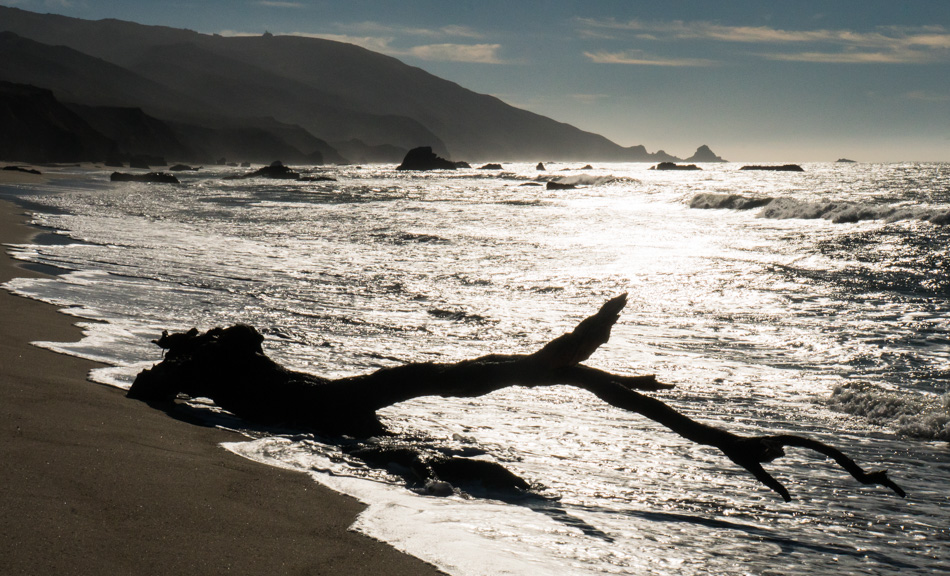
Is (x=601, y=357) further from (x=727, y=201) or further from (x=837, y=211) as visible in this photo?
(x=727, y=201)

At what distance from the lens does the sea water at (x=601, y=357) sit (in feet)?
13.7

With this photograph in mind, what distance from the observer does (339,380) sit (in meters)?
5.84

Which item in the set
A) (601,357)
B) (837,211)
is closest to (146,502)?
(601,357)

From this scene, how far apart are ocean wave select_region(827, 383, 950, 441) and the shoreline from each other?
4799 mm

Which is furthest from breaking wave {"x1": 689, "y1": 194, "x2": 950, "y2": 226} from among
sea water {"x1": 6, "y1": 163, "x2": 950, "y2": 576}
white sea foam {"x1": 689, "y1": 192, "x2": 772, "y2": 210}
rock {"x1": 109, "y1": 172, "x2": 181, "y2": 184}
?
rock {"x1": 109, "y1": 172, "x2": 181, "y2": 184}

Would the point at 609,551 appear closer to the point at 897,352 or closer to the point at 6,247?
the point at 897,352

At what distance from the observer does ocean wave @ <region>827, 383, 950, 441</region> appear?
250 inches

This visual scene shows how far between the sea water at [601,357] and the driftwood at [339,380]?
0.30m

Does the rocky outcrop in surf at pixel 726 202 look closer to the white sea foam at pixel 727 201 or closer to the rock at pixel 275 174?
the white sea foam at pixel 727 201

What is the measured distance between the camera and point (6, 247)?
13.5 m

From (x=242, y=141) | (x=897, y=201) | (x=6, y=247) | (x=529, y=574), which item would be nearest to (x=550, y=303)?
(x=529, y=574)

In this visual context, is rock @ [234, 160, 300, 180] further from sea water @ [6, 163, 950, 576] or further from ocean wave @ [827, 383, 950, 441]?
ocean wave @ [827, 383, 950, 441]

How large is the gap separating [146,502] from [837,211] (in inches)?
1296

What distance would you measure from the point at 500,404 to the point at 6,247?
10961 millimetres
